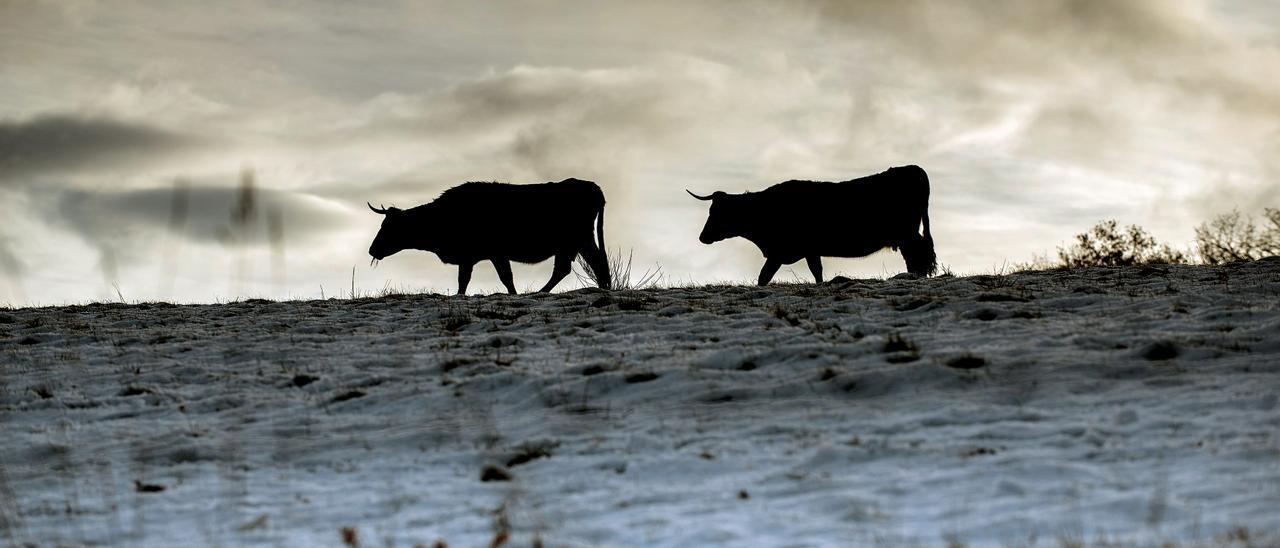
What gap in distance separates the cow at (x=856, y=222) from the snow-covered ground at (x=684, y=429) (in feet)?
33.6

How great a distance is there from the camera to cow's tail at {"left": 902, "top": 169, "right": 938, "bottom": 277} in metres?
22.3

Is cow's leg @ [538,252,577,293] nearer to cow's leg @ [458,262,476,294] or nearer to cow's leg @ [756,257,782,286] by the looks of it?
cow's leg @ [458,262,476,294]

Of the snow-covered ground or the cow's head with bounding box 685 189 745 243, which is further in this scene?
the cow's head with bounding box 685 189 745 243

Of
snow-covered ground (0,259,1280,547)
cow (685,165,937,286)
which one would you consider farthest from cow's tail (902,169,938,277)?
snow-covered ground (0,259,1280,547)

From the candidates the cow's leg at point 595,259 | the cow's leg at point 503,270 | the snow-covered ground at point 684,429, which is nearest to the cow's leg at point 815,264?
the cow's leg at point 595,259

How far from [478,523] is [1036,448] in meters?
3.15

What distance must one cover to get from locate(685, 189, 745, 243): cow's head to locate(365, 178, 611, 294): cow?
2.77 metres

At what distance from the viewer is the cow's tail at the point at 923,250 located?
22.3 metres

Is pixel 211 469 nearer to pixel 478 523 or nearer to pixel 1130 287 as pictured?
pixel 478 523

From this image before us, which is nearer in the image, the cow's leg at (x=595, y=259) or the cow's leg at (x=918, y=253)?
the cow's leg at (x=595, y=259)

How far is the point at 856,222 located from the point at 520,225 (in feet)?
21.8

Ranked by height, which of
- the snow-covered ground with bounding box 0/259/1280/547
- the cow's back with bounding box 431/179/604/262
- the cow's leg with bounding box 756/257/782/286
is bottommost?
the snow-covered ground with bounding box 0/259/1280/547

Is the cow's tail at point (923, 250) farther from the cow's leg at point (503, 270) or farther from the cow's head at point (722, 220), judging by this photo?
the cow's leg at point (503, 270)

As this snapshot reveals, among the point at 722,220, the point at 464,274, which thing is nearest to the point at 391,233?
the point at 464,274
